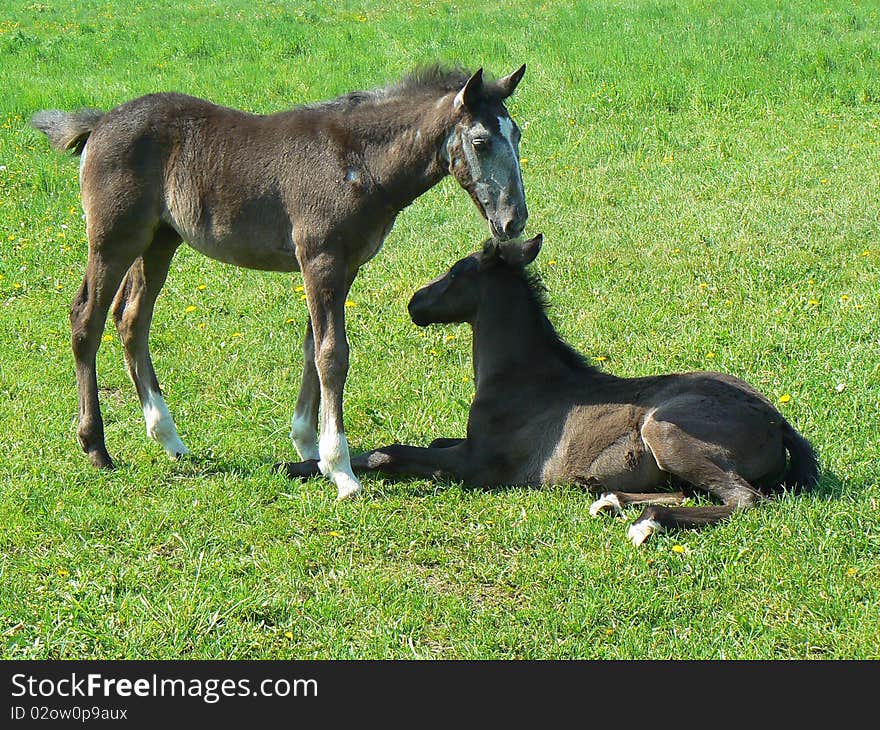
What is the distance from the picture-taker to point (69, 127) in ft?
21.2

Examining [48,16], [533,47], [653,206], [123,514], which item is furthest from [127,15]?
[123,514]

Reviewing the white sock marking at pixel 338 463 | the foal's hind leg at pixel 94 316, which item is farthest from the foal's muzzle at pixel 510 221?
the foal's hind leg at pixel 94 316

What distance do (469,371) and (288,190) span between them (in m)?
2.27

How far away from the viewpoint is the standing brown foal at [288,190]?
5.67 m

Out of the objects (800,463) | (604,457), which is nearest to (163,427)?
(604,457)

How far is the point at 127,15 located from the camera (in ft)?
69.9

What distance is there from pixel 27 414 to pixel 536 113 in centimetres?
888

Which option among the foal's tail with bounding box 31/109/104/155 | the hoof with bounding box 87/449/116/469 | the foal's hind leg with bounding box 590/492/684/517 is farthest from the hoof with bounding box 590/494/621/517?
the foal's tail with bounding box 31/109/104/155

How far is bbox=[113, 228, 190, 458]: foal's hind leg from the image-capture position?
649 centimetres

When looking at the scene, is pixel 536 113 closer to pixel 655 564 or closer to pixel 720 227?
pixel 720 227

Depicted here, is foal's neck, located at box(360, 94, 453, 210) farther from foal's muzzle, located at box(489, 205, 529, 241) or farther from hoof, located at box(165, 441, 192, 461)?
hoof, located at box(165, 441, 192, 461)

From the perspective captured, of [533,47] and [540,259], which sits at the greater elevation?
[533,47]

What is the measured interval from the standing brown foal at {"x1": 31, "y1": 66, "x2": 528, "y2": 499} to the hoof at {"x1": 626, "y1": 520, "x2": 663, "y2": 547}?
153 centimetres

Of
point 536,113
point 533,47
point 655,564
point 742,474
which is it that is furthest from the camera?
point 533,47
